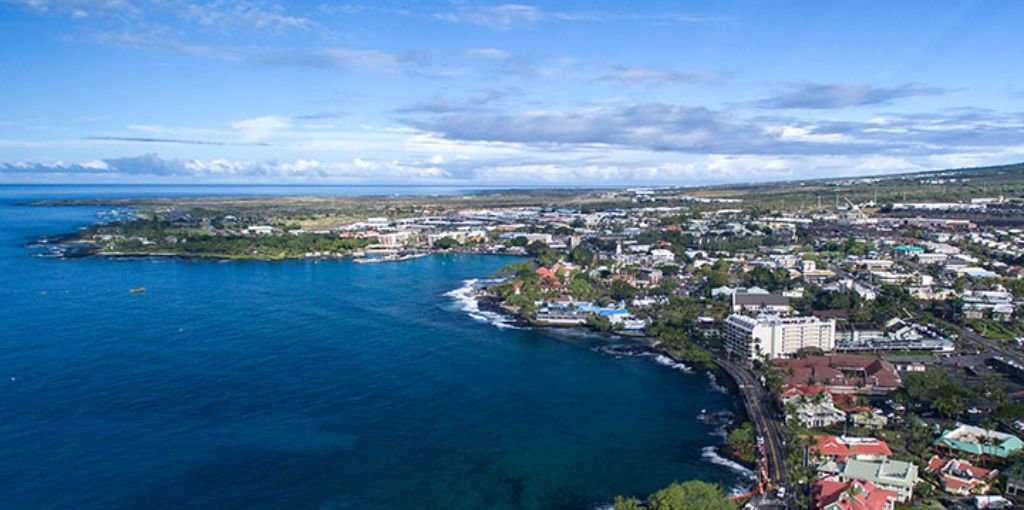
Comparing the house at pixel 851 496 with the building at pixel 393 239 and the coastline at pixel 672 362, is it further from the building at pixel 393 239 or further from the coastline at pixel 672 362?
the building at pixel 393 239

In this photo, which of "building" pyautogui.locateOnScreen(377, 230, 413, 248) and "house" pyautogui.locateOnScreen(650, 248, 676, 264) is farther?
"building" pyautogui.locateOnScreen(377, 230, 413, 248)

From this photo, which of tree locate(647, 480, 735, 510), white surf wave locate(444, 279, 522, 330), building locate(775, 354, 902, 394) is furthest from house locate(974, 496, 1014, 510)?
white surf wave locate(444, 279, 522, 330)

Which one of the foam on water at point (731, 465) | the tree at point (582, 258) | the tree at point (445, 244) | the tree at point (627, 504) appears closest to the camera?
the tree at point (627, 504)

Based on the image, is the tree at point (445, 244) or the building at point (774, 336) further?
the tree at point (445, 244)

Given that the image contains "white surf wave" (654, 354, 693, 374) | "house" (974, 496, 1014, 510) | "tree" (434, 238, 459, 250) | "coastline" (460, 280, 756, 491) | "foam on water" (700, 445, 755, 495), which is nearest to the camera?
"house" (974, 496, 1014, 510)

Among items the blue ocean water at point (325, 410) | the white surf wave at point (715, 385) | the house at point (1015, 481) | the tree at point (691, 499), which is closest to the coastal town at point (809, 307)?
the house at point (1015, 481)

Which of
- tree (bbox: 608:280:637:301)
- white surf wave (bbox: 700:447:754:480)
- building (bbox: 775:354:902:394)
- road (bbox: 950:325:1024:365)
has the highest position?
tree (bbox: 608:280:637:301)

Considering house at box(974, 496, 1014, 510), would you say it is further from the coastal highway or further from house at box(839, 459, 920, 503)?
the coastal highway
